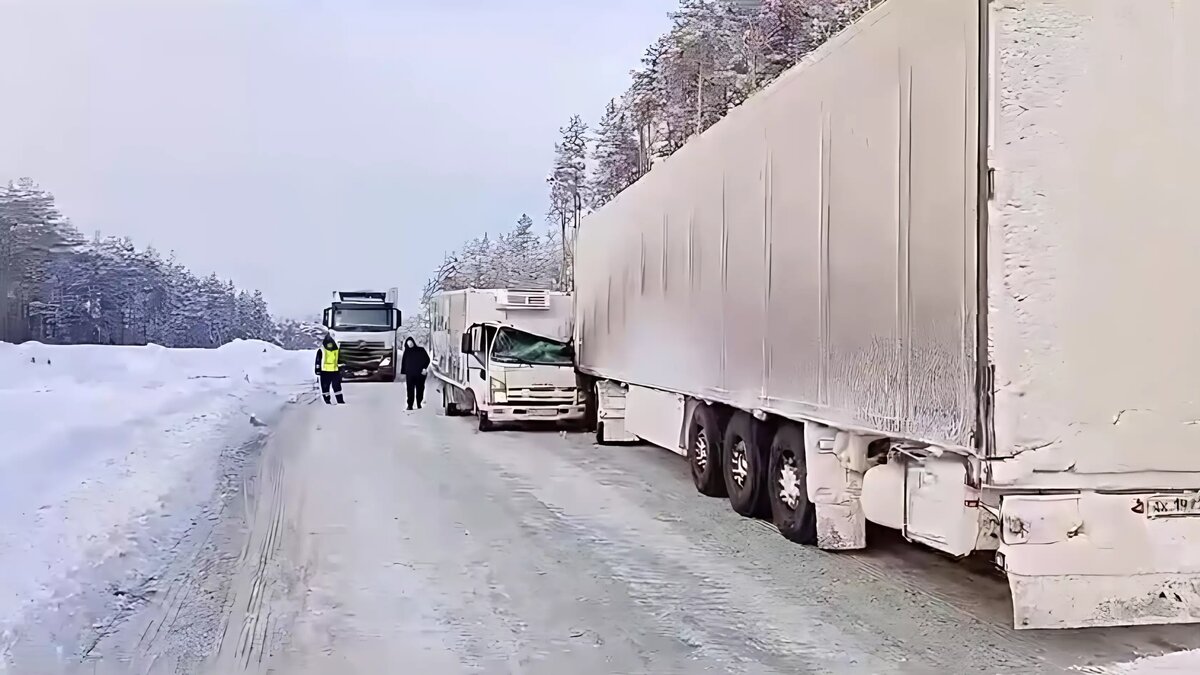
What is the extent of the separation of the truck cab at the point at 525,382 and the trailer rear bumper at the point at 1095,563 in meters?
14.0

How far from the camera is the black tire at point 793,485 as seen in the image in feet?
27.2

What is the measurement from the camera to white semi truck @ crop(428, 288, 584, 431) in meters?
18.8

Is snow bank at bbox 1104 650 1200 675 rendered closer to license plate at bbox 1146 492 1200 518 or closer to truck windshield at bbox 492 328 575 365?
license plate at bbox 1146 492 1200 518

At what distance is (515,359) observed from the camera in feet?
63.0

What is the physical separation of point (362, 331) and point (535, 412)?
18.0 m

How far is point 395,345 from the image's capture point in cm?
3606

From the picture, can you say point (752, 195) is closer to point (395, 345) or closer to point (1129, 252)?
point (1129, 252)

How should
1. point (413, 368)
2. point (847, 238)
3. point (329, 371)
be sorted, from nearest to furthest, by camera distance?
point (847, 238) < point (413, 368) < point (329, 371)

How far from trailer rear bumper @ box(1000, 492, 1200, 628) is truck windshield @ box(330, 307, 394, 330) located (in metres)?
31.7

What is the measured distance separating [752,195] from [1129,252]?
4.35 m

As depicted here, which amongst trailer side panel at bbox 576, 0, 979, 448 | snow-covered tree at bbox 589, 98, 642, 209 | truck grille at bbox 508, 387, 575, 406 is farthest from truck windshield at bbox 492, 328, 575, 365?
snow-covered tree at bbox 589, 98, 642, 209

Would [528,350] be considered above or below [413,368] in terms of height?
above

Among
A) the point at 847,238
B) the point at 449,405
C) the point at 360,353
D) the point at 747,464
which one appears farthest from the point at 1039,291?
the point at 360,353

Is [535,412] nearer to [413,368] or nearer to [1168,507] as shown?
[413,368]
